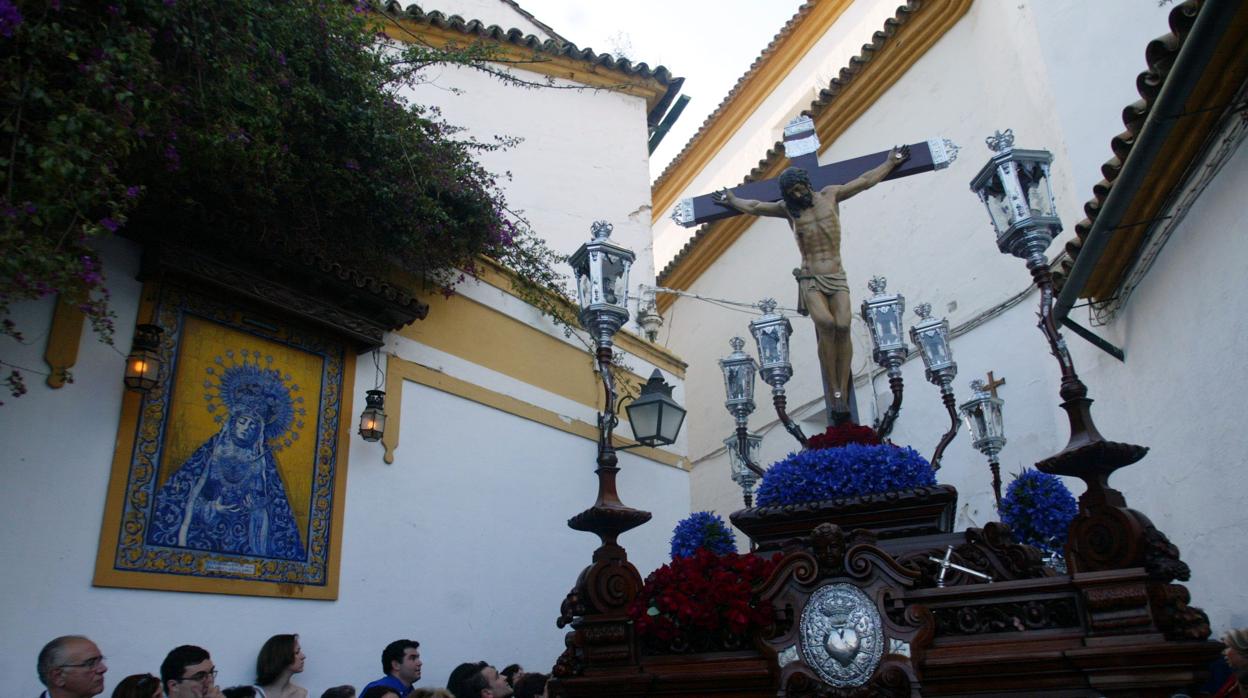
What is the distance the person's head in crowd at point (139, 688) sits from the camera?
148 inches

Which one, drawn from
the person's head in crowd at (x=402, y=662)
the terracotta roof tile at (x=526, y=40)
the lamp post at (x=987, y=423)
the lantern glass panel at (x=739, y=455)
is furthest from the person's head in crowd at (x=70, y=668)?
the terracotta roof tile at (x=526, y=40)

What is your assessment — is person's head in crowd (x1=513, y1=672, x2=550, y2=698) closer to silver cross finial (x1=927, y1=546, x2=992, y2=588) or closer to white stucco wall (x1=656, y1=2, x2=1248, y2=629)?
silver cross finial (x1=927, y1=546, x2=992, y2=588)

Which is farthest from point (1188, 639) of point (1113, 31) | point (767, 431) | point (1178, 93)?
point (767, 431)

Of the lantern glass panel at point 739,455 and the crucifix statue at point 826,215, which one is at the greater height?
the crucifix statue at point 826,215

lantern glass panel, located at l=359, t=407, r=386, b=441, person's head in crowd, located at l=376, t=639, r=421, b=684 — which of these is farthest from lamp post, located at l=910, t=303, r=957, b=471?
lantern glass panel, located at l=359, t=407, r=386, b=441

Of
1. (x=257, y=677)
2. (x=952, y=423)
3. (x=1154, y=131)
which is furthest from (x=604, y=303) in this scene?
(x=1154, y=131)

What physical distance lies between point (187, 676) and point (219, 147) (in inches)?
103

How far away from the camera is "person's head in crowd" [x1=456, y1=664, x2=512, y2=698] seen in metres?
5.02

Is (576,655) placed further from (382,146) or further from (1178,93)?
(1178,93)

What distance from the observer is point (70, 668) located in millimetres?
3646

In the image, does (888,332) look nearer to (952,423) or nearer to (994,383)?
(952,423)

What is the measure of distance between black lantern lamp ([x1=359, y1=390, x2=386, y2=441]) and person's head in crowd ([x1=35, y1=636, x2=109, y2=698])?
255 centimetres

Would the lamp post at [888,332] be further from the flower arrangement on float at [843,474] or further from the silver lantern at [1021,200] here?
the silver lantern at [1021,200]

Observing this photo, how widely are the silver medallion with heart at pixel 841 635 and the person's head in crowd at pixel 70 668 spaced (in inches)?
113
